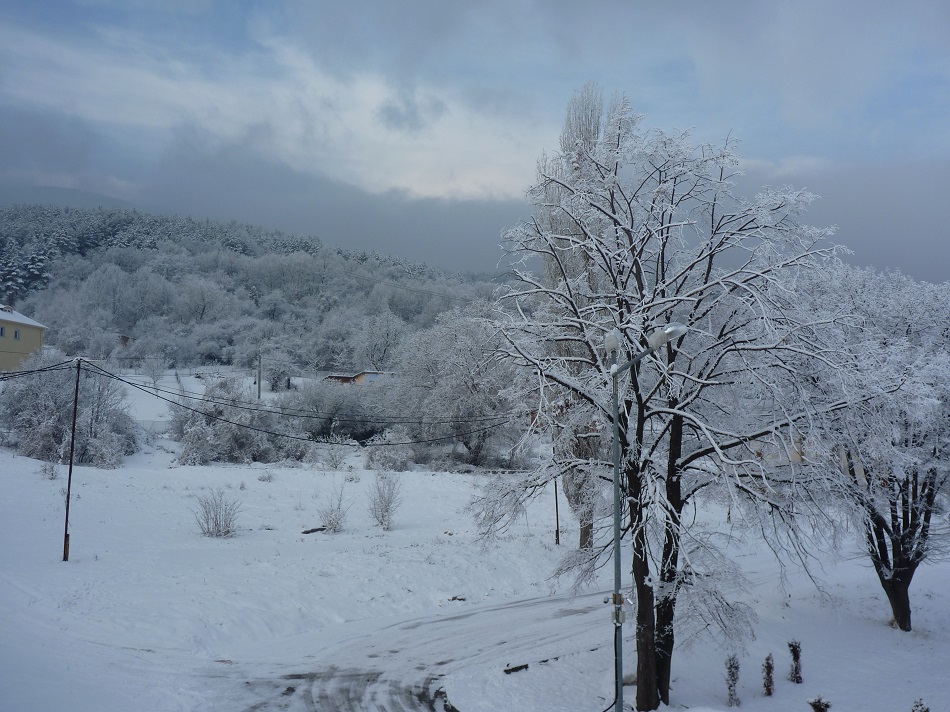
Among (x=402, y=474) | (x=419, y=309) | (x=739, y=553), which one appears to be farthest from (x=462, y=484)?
(x=419, y=309)

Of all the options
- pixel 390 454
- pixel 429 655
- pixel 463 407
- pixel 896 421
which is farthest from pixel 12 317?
pixel 896 421

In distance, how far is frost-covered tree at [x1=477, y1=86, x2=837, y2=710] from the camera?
1012cm

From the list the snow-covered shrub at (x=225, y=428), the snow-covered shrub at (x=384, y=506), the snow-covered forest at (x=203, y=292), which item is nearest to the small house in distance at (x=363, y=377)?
the snow-covered forest at (x=203, y=292)

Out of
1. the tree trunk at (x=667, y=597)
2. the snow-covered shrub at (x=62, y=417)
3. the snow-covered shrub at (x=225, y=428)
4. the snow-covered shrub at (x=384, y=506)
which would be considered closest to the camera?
the tree trunk at (x=667, y=597)

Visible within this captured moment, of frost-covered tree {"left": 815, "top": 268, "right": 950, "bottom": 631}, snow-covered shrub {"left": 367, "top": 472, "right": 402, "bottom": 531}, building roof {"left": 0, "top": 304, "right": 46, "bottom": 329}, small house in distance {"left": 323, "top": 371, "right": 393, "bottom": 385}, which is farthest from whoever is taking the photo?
small house in distance {"left": 323, "top": 371, "right": 393, "bottom": 385}

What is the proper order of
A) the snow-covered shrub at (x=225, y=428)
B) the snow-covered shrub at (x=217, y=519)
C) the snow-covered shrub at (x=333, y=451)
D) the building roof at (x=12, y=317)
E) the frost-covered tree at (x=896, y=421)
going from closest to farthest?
the frost-covered tree at (x=896, y=421) < the snow-covered shrub at (x=217, y=519) < the snow-covered shrub at (x=225, y=428) < the snow-covered shrub at (x=333, y=451) < the building roof at (x=12, y=317)

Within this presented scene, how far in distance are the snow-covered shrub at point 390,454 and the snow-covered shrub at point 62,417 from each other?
49.4 feet

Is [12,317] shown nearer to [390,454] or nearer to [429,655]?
[390,454]

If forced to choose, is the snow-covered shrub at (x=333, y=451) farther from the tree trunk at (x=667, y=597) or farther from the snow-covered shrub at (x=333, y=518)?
the tree trunk at (x=667, y=597)

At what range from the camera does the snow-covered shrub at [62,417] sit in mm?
35406

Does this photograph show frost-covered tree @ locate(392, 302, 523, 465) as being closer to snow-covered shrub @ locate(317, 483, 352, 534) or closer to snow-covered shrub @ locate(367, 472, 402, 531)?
snow-covered shrub @ locate(367, 472, 402, 531)

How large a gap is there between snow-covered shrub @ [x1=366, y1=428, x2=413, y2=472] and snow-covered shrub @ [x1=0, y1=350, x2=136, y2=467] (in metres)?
15.1

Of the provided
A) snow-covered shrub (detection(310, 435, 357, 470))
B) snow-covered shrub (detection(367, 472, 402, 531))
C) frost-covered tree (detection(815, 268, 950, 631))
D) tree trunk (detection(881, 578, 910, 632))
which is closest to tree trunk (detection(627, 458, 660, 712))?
frost-covered tree (detection(815, 268, 950, 631))

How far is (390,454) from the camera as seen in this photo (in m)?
42.5
